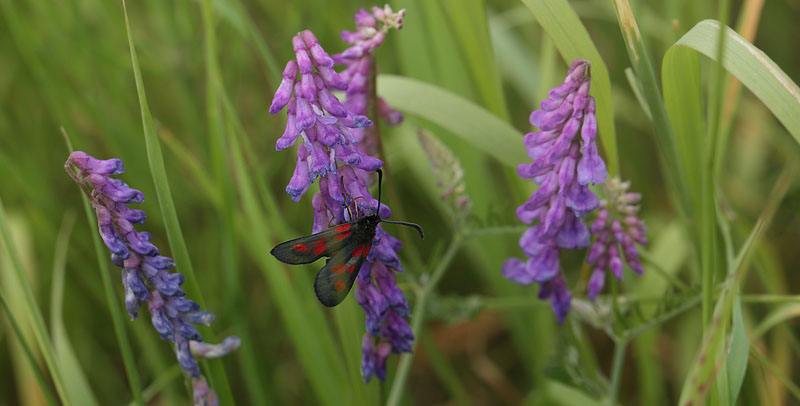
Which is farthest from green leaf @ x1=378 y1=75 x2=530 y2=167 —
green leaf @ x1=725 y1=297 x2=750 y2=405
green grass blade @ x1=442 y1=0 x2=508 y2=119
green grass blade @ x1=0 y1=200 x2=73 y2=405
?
green grass blade @ x1=0 y1=200 x2=73 y2=405

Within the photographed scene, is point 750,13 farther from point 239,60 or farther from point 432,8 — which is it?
point 239,60

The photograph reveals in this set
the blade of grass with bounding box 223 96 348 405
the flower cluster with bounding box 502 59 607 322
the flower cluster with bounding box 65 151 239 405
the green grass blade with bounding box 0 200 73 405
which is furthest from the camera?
the blade of grass with bounding box 223 96 348 405

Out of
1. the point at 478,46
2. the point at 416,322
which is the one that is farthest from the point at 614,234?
the point at 478,46

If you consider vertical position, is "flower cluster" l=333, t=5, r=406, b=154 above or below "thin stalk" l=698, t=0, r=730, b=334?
above

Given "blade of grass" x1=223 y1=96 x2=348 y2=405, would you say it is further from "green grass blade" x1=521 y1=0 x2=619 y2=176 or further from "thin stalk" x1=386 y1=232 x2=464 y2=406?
"green grass blade" x1=521 y1=0 x2=619 y2=176

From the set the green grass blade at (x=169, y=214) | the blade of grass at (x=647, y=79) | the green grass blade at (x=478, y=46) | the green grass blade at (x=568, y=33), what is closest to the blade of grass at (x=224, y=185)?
the green grass blade at (x=169, y=214)

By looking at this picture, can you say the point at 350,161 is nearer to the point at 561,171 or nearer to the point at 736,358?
the point at 561,171
